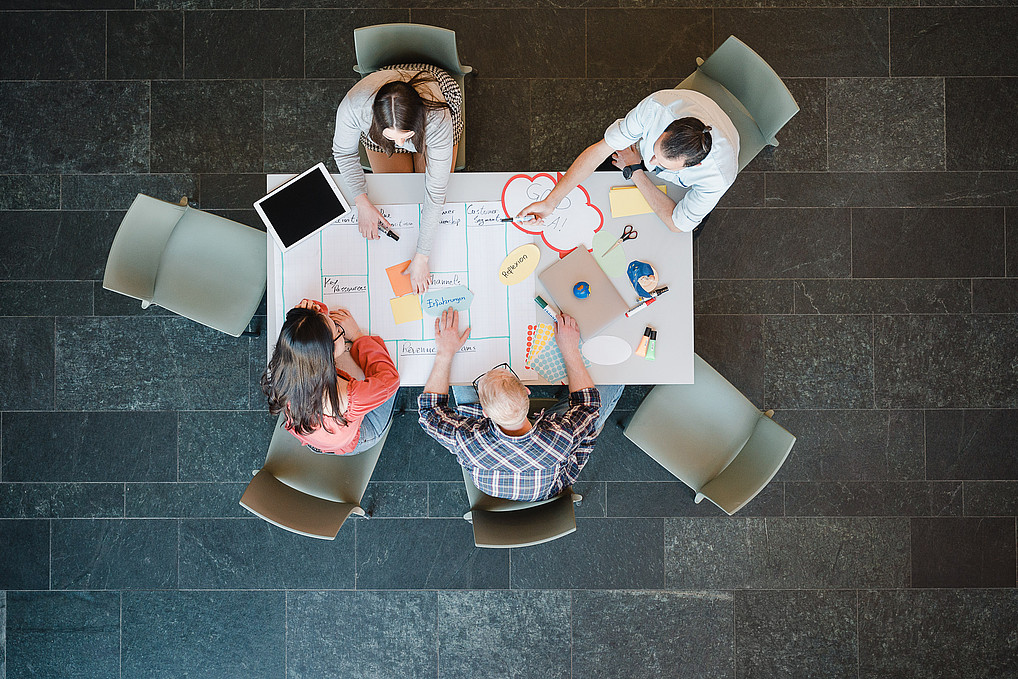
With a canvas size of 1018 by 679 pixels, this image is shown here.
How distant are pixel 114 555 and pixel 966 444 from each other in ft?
12.4

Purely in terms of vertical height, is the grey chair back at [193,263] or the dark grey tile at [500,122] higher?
the dark grey tile at [500,122]

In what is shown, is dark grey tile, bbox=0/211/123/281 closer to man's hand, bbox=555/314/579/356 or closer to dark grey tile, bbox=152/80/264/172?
dark grey tile, bbox=152/80/264/172

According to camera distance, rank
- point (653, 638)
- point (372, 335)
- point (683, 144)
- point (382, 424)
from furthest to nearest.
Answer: point (653, 638)
point (382, 424)
point (372, 335)
point (683, 144)

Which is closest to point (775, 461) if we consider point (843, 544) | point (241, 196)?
point (843, 544)

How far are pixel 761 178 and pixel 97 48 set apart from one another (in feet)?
9.83

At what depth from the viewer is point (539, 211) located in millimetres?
2002

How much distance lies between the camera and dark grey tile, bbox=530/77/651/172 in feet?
9.00

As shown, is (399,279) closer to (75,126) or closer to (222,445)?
(222,445)

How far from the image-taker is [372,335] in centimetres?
202

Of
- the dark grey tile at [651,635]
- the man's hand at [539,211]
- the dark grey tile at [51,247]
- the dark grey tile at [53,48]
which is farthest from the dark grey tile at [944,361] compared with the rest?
the dark grey tile at [53,48]

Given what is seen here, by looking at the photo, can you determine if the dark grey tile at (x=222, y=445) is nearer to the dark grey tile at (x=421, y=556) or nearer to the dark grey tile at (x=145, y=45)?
the dark grey tile at (x=421, y=556)

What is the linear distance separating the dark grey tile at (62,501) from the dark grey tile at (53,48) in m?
1.81

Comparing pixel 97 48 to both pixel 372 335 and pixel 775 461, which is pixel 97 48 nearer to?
pixel 372 335

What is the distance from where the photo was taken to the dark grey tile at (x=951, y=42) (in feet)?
9.05
